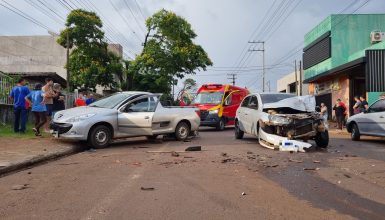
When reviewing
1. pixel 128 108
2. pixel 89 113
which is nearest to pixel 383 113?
pixel 128 108

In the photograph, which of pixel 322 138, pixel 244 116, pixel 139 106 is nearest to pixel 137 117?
pixel 139 106

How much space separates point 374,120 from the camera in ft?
45.4

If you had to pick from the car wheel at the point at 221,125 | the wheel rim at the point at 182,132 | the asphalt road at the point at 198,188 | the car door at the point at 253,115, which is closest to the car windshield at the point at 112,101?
the wheel rim at the point at 182,132

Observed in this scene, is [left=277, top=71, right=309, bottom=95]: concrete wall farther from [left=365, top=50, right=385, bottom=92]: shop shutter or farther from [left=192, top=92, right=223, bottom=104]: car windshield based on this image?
[left=192, top=92, right=223, bottom=104]: car windshield

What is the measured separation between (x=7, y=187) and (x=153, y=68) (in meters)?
30.4

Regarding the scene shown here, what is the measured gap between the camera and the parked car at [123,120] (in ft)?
37.7

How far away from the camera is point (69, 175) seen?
24.1ft

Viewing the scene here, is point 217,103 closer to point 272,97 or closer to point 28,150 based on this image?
point 272,97

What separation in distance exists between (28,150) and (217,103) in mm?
12325

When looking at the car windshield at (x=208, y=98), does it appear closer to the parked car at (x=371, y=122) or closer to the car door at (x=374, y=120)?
the parked car at (x=371, y=122)

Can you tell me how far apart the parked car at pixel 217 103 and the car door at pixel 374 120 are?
25.6 ft

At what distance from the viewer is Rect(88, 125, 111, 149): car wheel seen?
A: 1166 centimetres

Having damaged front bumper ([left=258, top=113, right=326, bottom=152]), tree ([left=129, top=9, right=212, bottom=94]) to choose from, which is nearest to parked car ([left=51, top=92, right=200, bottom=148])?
damaged front bumper ([left=258, top=113, right=326, bottom=152])

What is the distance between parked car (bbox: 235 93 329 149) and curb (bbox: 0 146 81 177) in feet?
17.3
